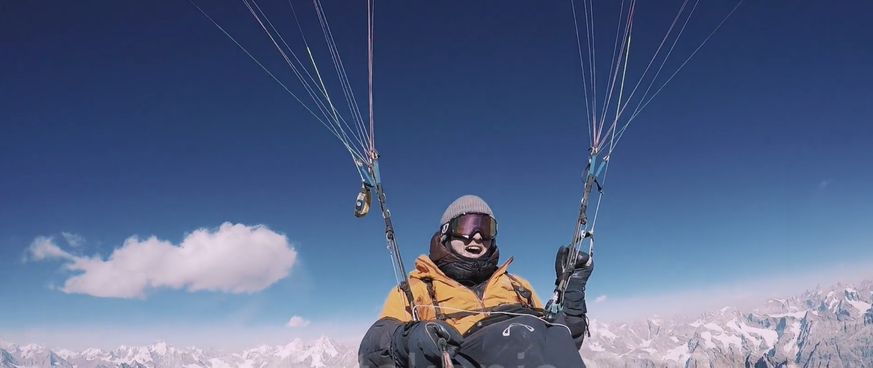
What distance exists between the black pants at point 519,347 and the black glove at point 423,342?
0.22 meters

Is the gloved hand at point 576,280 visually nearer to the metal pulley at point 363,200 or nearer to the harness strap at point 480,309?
the harness strap at point 480,309

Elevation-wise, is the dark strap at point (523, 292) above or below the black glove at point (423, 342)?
above

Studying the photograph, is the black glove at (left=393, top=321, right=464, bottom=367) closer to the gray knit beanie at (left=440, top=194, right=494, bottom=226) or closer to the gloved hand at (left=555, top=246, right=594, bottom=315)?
the gloved hand at (left=555, top=246, right=594, bottom=315)

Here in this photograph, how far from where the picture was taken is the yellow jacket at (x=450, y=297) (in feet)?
22.1

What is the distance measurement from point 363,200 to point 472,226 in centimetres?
191

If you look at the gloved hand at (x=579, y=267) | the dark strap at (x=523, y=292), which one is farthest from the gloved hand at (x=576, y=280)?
the dark strap at (x=523, y=292)

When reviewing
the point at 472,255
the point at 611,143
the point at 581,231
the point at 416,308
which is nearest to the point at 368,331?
the point at 416,308

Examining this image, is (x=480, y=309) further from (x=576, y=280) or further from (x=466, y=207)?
(x=466, y=207)

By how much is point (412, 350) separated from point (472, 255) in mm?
2486

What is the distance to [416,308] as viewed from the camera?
670 centimetres

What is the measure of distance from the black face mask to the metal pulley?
146cm

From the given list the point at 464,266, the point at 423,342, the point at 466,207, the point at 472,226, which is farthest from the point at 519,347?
the point at 466,207

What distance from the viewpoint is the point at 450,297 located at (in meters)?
6.98

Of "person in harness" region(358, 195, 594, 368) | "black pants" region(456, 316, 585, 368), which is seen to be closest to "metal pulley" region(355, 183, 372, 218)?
"person in harness" region(358, 195, 594, 368)
